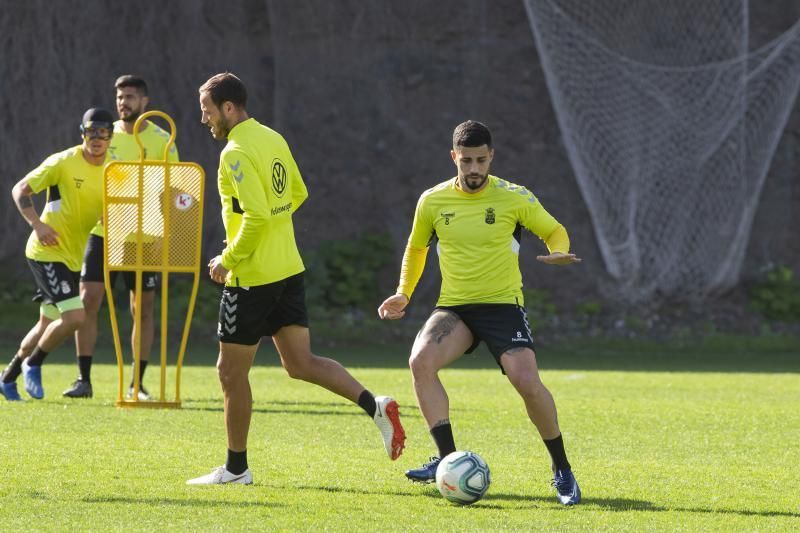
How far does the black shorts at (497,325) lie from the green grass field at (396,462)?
72cm

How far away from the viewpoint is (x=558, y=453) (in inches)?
277

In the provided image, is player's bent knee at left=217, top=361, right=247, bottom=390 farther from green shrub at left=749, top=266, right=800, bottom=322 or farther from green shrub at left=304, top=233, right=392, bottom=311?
green shrub at left=749, top=266, right=800, bottom=322

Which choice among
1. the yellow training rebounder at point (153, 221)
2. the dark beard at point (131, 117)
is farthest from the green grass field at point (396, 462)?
the dark beard at point (131, 117)

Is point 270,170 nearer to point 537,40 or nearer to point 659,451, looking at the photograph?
point 659,451

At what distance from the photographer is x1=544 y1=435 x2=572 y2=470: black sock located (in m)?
6.99

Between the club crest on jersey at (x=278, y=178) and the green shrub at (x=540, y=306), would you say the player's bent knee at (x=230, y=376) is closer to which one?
the club crest on jersey at (x=278, y=178)

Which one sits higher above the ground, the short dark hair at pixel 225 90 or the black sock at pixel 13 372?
the short dark hair at pixel 225 90

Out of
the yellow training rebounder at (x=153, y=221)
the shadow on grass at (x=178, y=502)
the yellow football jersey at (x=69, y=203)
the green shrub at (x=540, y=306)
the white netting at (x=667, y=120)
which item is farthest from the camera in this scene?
the green shrub at (x=540, y=306)

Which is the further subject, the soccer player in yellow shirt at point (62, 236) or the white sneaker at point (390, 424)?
the soccer player in yellow shirt at point (62, 236)

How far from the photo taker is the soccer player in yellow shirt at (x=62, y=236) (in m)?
11.0

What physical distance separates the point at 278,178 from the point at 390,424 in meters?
1.41

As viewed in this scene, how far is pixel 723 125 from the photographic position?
18.6 m

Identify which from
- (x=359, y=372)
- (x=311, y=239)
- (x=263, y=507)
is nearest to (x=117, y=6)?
(x=311, y=239)

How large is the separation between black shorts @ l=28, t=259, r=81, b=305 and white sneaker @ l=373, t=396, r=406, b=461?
4.16m
